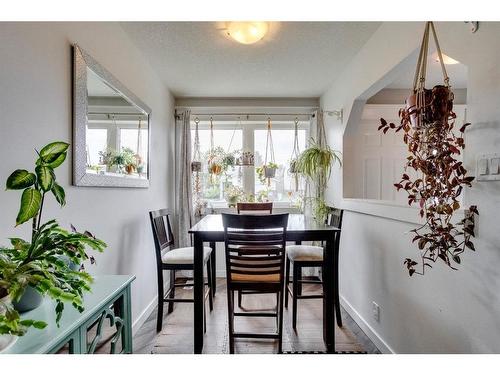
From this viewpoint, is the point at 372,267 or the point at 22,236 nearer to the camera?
the point at 22,236

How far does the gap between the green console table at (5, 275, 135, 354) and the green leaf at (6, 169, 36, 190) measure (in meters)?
0.39

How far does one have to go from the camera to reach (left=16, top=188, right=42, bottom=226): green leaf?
85 centimetres

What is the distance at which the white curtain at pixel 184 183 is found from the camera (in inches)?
150

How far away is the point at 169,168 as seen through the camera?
12.5ft

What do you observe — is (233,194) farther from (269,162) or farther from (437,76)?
(437,76)

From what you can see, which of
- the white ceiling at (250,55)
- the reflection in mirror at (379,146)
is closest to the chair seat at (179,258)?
the reflection in mirror at (379,146)

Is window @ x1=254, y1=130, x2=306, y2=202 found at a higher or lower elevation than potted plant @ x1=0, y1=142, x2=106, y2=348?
higher

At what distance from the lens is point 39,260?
830 millimetres

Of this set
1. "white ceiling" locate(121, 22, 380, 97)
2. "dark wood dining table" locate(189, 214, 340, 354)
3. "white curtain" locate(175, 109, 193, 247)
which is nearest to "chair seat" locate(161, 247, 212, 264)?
Answer: "dark wood dining table" locate(189, 214, 340, 354)

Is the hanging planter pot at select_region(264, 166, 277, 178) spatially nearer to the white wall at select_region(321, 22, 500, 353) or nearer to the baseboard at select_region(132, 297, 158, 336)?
the white wall at select_region(321, 22, 500, 353)
